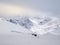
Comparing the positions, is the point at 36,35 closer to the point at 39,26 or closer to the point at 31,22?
the point at 39,26

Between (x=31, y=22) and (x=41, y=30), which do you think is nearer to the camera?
(x=41, y=30)

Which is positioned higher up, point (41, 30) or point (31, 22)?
point (31, 22)

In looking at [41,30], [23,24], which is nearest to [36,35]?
[41,30]

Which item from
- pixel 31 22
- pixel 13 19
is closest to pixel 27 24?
pixel 31 22

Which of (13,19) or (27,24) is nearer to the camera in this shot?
(13,19)

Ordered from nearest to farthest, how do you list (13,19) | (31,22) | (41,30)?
1. (13,19)
2. (41,30)
3. (31,22)

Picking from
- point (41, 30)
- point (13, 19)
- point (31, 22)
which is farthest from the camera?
point (31, 22)

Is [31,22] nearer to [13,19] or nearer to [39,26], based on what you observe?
[39,26]

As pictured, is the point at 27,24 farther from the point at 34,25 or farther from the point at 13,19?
the point at 13,19

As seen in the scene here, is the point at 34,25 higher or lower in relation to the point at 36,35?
higher
